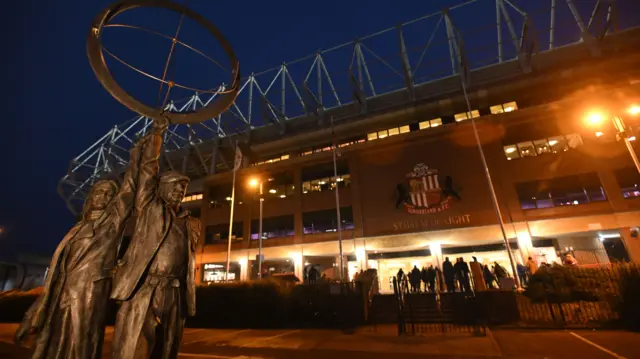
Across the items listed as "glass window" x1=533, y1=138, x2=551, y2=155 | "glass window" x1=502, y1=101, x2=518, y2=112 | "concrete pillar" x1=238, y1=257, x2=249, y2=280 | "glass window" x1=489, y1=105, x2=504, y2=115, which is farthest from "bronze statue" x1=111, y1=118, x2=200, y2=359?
"glass window" x1=502, y1=101, x2=518, y2=112

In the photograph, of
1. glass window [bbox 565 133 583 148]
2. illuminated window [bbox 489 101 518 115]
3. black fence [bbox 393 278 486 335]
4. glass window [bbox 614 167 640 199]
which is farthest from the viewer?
illuminated window [bbox 489 101 518 115]

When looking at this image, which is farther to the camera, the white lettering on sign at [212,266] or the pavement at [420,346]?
the white lettering on sign at [212,266]

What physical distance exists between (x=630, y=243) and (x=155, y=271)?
28.2 m

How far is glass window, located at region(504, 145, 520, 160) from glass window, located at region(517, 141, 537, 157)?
0.32 metres

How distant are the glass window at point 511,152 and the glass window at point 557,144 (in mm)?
2492

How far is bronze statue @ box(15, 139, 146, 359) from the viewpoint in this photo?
326 centimetres

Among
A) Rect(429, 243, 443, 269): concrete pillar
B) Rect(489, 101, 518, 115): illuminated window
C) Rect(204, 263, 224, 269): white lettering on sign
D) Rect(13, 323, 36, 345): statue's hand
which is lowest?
Rect(13, 323, 36, 345): statue's hand

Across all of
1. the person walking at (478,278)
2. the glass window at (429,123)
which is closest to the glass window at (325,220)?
the glass window at (429,123)

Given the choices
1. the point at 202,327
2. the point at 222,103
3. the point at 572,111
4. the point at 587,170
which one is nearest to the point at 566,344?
the point at 222,103

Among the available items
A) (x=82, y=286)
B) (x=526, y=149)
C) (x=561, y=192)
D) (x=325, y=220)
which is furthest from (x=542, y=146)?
(x=82, y=286)

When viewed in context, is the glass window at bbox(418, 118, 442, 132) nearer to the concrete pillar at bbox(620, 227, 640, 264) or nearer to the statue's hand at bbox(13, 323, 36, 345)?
the concrete pillar at bbox(620, 227, 640, 264)

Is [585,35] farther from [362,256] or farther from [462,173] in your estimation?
[362,256]

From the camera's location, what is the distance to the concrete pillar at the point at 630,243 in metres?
19.2

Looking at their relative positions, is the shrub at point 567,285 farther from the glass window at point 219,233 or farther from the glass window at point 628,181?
the glass window at point 219,233
